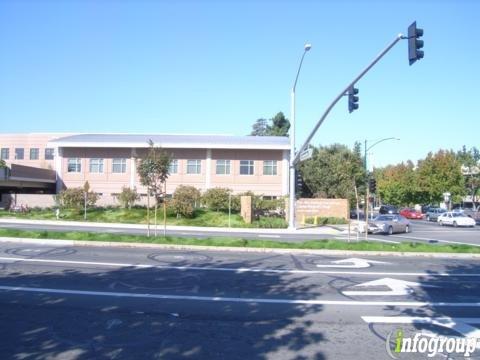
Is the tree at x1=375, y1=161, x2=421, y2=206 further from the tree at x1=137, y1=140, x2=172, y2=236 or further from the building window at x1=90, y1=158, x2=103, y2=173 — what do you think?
the tree at x1=137, y1=140, x2=172, y2=236

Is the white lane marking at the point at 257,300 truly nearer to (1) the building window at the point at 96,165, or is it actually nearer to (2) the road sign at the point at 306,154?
(2) the road sign at the point at 306,154

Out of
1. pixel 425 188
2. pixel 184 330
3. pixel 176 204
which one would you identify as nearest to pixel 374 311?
pixel 184 330

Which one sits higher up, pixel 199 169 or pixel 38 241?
pixel 199 169

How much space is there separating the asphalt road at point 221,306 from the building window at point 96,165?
39908 mm

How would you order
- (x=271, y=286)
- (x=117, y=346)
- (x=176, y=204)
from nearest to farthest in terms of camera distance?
(x=117, y=346) < (x=271, y=286) < (x=176, y=204)

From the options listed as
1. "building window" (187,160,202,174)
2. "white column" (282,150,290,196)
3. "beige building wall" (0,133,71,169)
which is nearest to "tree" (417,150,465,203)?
"white column" (282,150,290,196)

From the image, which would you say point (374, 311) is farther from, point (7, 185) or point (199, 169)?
point (7, 185)

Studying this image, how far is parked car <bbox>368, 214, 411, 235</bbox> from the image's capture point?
103ft

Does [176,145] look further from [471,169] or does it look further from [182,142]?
[471,169]

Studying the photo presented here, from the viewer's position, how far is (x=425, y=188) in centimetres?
7319

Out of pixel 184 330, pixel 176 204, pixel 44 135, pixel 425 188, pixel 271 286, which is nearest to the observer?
pixel 184 330

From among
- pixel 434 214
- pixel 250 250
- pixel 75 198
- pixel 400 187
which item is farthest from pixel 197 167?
pixel 400 187

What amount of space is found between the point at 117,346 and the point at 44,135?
63870 mm

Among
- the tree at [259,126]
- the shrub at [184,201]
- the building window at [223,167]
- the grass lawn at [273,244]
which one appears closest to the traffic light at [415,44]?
the grass lawn at [273,244]
